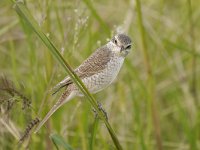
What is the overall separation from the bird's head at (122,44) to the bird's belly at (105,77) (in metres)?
0.04

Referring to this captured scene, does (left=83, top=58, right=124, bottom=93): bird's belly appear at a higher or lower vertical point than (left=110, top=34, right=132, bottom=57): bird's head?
lower

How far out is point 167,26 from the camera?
203 inches

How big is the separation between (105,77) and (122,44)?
19 centimetres

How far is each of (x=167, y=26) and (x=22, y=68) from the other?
56.3 inches

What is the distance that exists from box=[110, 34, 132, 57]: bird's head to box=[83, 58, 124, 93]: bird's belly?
1.7 inches

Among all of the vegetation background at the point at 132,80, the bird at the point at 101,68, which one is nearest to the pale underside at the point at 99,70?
the bird at the point at 101,68

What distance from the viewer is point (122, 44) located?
2773mm

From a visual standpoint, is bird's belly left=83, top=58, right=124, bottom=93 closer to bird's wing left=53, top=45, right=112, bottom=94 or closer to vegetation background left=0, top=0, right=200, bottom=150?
bird's wing left=53, top=45, right=112, bottom=94

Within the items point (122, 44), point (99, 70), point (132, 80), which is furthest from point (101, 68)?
point (132, 80)

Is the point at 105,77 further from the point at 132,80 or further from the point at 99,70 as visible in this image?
the point at 132,80

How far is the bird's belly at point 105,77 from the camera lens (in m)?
2.72

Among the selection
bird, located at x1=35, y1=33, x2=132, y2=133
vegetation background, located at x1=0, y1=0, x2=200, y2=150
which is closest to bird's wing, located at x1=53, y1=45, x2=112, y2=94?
bird, located at x1=35, y1=33, x2=132, y2=133

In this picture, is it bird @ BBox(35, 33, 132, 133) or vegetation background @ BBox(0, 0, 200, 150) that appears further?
vegetation background @ BBox(0, 0, 200, 150)

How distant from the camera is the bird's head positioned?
2.74 metres
